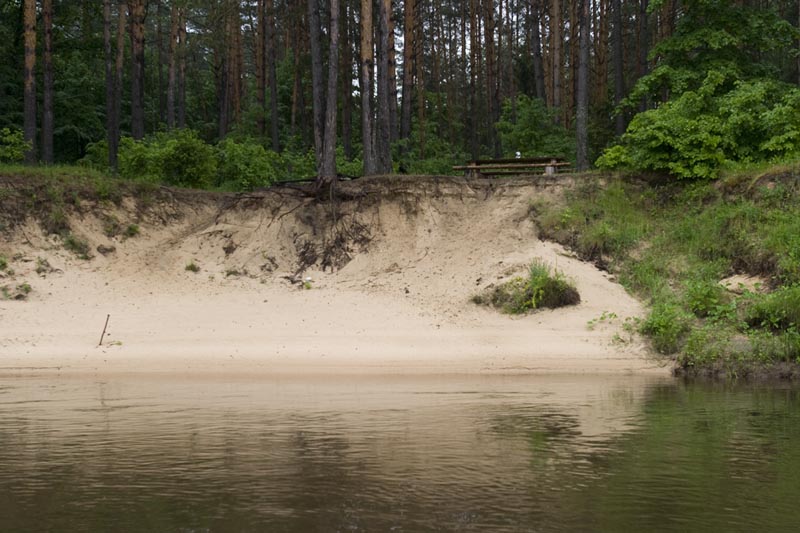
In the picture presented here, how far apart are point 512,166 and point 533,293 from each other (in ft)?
23.6

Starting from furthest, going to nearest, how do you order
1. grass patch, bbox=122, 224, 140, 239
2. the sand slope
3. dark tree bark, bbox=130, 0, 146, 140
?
dark tree bark, bbox=130, 0, 146, 140
grass patch, bbox=122, 224, 140, 239
the sand slope

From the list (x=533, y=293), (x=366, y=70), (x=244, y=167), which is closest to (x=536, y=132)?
(x=366, y=70)

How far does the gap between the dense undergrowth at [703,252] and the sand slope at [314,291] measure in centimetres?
83

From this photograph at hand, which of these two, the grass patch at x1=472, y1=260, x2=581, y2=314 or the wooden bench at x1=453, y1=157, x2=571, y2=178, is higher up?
the wooden bench at x1=453, y1=157, x2=571, y2=178

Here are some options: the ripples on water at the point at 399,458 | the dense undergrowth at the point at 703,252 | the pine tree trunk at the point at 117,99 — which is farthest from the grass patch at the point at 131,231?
the dense undergrowth at the point at 703,252

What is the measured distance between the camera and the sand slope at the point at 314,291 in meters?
17.1

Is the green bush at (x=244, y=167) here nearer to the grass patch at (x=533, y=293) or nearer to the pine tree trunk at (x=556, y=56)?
the grass patch at (x=533, y=293)

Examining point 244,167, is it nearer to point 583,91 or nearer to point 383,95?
point 383,95

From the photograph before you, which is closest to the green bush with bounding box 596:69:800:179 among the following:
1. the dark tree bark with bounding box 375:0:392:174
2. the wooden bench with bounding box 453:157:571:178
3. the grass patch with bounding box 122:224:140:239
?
the wooden bench with bounding box 453:157:571:178

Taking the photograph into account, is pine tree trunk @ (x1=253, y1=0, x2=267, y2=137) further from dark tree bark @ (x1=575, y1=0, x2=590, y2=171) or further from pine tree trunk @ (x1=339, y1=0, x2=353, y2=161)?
dark tree bark @ (x1=575, y1=0, x2=590, y2=171)

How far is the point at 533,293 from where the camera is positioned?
779 inches

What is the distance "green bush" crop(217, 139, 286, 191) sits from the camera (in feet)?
93.2

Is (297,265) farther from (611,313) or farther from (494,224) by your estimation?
(611,313)

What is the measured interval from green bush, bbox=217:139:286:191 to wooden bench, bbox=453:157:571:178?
23.8 feet
